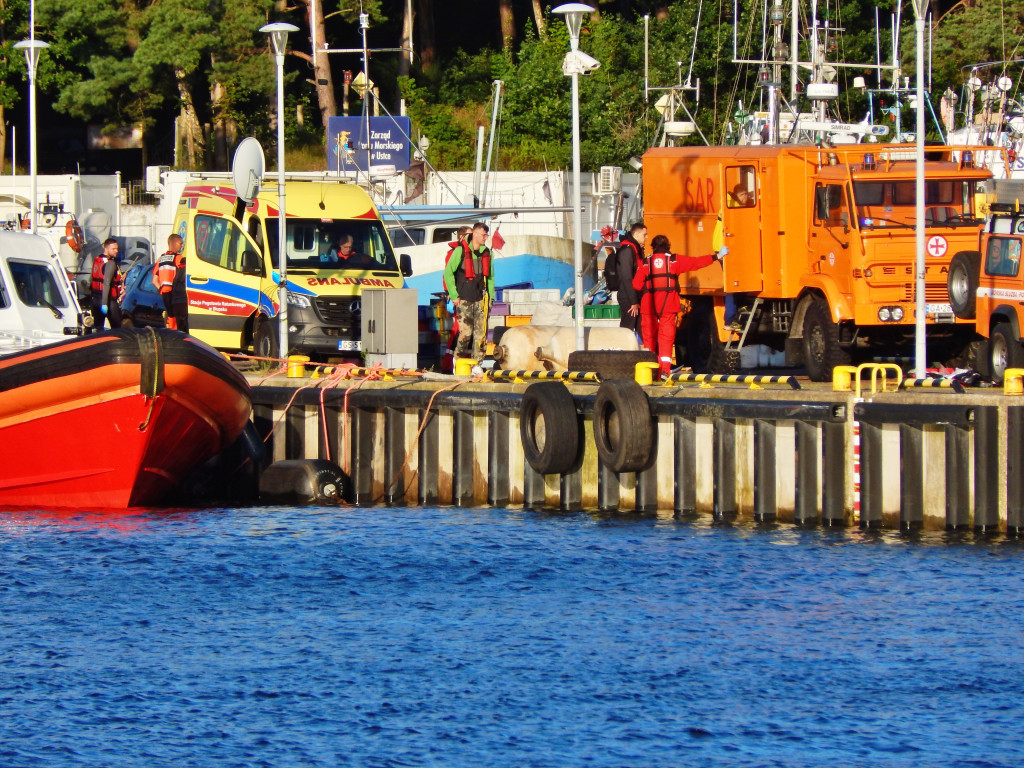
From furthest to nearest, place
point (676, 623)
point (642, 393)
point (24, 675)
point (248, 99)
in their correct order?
point (248, 99), point (642, 393), point (676, 623), point (24, 675)

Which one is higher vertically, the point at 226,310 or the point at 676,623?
the point at 226,310

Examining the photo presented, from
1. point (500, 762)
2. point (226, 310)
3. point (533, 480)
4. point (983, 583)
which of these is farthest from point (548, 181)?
point (500, 762)

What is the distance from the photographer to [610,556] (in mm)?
13422

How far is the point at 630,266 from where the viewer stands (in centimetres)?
1844

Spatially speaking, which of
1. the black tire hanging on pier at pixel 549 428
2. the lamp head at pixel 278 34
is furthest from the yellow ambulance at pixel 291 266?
the black tire hanging on pier at pixel 549 428

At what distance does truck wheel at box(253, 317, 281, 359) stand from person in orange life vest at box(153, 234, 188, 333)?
126cm

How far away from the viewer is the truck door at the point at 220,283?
64.6ft

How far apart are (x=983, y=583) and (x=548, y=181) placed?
83.4 feet

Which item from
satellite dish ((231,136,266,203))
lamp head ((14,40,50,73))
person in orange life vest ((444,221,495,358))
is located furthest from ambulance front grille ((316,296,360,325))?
lamp head ((14,40,50,73))

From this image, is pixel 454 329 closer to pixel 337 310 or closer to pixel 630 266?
pixel 337 310

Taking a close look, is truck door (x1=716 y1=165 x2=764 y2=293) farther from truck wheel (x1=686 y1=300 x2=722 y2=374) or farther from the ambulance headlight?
the ambulance headlight

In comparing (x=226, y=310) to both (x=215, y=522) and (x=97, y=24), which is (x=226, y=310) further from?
(x=97, y=24)

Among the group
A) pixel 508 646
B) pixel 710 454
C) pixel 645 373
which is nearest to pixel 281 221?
pixel 645 373

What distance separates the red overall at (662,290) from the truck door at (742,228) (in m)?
1.24
